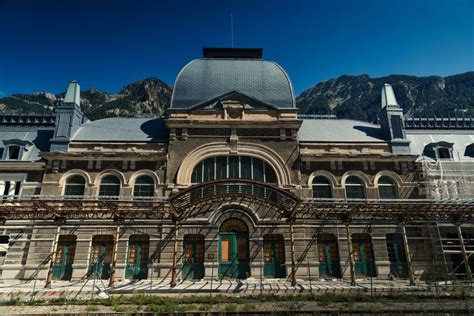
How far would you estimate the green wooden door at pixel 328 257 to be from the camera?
22359 mm

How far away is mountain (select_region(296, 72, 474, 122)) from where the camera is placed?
306 feet

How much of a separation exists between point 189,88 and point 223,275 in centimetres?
1404

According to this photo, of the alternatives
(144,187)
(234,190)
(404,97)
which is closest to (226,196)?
(234,190)

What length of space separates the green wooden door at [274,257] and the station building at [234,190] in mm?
67

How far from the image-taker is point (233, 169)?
24109 millimetres

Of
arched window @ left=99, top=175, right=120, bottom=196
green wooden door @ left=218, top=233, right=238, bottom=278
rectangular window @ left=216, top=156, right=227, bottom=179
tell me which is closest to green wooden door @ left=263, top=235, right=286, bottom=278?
green wooden door @ left=218, top=233, right=238, bottom=278

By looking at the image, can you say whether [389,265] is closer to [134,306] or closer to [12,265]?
[134,306]

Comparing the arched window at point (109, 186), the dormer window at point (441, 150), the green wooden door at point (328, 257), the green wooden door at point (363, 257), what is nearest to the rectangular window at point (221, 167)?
the arched window at point (109, 186)

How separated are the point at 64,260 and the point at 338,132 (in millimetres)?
21597

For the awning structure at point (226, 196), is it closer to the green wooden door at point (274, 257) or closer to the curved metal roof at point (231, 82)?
the green wooden door at point (274, 257)

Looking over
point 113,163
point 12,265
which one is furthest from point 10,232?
point 113,163

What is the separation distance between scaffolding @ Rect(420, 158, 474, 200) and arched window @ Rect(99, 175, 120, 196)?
2133 centimetres

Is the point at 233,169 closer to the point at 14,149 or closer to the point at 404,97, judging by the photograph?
the point at 14,149

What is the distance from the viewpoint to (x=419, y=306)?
11852 mm
